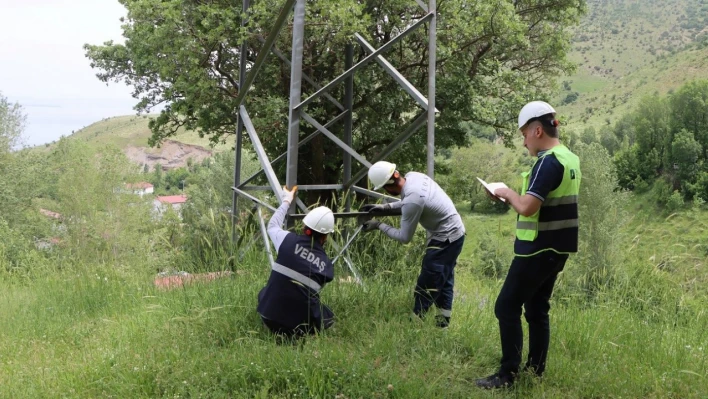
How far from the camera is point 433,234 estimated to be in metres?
4.38

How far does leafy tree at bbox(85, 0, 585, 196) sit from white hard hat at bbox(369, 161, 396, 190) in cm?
523

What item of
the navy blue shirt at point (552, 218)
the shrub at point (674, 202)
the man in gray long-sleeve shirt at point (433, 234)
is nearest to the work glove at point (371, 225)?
the man in gray long-sleeve shirt at point (433, 234)

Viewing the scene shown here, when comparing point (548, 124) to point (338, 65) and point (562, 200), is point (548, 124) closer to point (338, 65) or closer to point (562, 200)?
point (562, 200)

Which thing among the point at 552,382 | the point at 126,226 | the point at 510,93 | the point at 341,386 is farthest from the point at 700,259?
the point at 126,226

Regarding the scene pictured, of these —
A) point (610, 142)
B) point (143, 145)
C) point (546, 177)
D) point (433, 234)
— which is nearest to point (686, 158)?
point (610, 142)

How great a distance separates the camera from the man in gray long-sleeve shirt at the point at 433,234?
4.25 m

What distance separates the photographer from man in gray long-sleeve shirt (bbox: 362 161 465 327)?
425cm

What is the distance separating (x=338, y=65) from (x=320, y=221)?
26.4ft

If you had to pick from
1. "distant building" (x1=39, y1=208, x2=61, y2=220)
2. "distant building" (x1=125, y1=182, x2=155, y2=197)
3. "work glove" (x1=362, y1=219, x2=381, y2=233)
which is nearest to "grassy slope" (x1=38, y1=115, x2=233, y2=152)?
"distant building" (x1=125, y1=182, x2=155, y2=197)

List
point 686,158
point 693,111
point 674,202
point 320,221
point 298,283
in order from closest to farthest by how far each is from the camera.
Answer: point 298,283
point 320,221
point 674,202
point 686,158
point 693,111

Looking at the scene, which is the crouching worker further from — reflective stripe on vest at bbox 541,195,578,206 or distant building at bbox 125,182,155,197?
distant building at bbox 125,182,155,197

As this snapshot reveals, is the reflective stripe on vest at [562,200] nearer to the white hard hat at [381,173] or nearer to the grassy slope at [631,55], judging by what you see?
the white hard hat at [381,173]

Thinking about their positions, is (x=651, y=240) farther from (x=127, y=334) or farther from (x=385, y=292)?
(x=127, y=334)

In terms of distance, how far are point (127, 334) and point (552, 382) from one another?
3179mm
